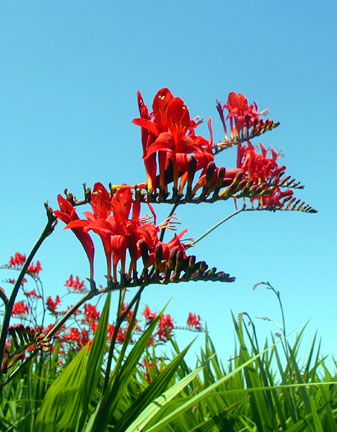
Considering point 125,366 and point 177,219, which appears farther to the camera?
point 177,219

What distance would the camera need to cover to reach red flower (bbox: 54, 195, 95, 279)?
4.75 ft

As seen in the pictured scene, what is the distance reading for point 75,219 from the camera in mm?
1482

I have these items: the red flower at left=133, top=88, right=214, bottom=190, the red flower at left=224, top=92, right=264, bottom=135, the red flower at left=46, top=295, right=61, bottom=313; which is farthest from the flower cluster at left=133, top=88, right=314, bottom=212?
the red flower at left=46, top=295, right=61, bottom=313

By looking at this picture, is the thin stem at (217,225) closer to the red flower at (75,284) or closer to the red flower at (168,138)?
the red flower at (168,138)

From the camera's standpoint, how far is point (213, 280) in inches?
58.6

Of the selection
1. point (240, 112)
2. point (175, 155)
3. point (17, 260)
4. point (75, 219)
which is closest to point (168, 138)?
point (175, 155)

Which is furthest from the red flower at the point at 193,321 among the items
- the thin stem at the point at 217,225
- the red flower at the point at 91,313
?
the thin stem at the point at 217,225

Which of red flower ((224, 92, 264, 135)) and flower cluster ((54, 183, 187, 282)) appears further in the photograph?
red flower ((224, 92, 264, 135))

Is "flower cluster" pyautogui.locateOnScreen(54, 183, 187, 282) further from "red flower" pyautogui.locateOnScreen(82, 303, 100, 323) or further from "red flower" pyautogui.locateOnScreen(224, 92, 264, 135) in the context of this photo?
"red flower" pyautogui.locateOnScreen(82, 303, 100, 323)

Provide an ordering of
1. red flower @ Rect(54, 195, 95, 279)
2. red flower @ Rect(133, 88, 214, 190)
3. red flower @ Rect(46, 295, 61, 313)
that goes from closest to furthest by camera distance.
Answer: red flower @ Rect(54, 195, 95, 279), red flower @ Rect(133, 88, 214, 190), red flower @ Rect(46, 295, 61, 313)

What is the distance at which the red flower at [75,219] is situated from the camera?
57.0 inches

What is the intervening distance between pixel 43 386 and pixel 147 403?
4.91ft

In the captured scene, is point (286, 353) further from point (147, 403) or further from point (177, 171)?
point (177, 171)

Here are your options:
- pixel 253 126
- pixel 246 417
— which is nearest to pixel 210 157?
pixel 246 417
